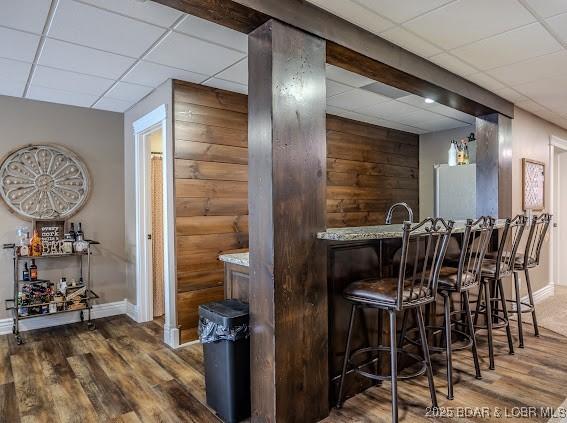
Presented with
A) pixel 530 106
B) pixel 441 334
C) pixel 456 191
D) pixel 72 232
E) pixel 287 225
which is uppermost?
pixel 530 106

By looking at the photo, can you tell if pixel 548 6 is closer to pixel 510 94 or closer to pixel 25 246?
pixel 510 94

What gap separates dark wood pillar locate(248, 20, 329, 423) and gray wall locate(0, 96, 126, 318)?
288 cm

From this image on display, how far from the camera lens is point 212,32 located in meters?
2.41

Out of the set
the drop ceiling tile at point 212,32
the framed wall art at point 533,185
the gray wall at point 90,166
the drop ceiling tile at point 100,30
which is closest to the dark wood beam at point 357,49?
the drop ceiling tile at point 212,32

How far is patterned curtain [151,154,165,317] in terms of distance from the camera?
4.25 meters

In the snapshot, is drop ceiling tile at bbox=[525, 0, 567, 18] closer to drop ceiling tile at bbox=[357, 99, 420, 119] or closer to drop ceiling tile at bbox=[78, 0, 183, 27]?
drop ceiling tile at bbox=[357, 99, 420, 119]

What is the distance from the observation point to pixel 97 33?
2.38m

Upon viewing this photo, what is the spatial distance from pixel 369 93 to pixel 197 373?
3041 mm

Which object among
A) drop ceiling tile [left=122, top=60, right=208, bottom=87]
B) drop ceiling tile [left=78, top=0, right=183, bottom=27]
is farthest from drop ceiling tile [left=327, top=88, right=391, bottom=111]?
drop ceiling tile [left=78, top=0, right=183, bottom=27]

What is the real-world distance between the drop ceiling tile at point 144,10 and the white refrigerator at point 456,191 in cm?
354

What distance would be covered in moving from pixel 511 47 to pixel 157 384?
3435 millimetres

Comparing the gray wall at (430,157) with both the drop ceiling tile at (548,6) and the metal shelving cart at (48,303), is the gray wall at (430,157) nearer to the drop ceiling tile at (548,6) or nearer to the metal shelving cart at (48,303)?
the drop ceiling tile at (548,6)

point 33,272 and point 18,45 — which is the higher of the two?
point 18,45

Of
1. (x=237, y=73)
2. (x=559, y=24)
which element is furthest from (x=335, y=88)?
(x=559, y=24)
